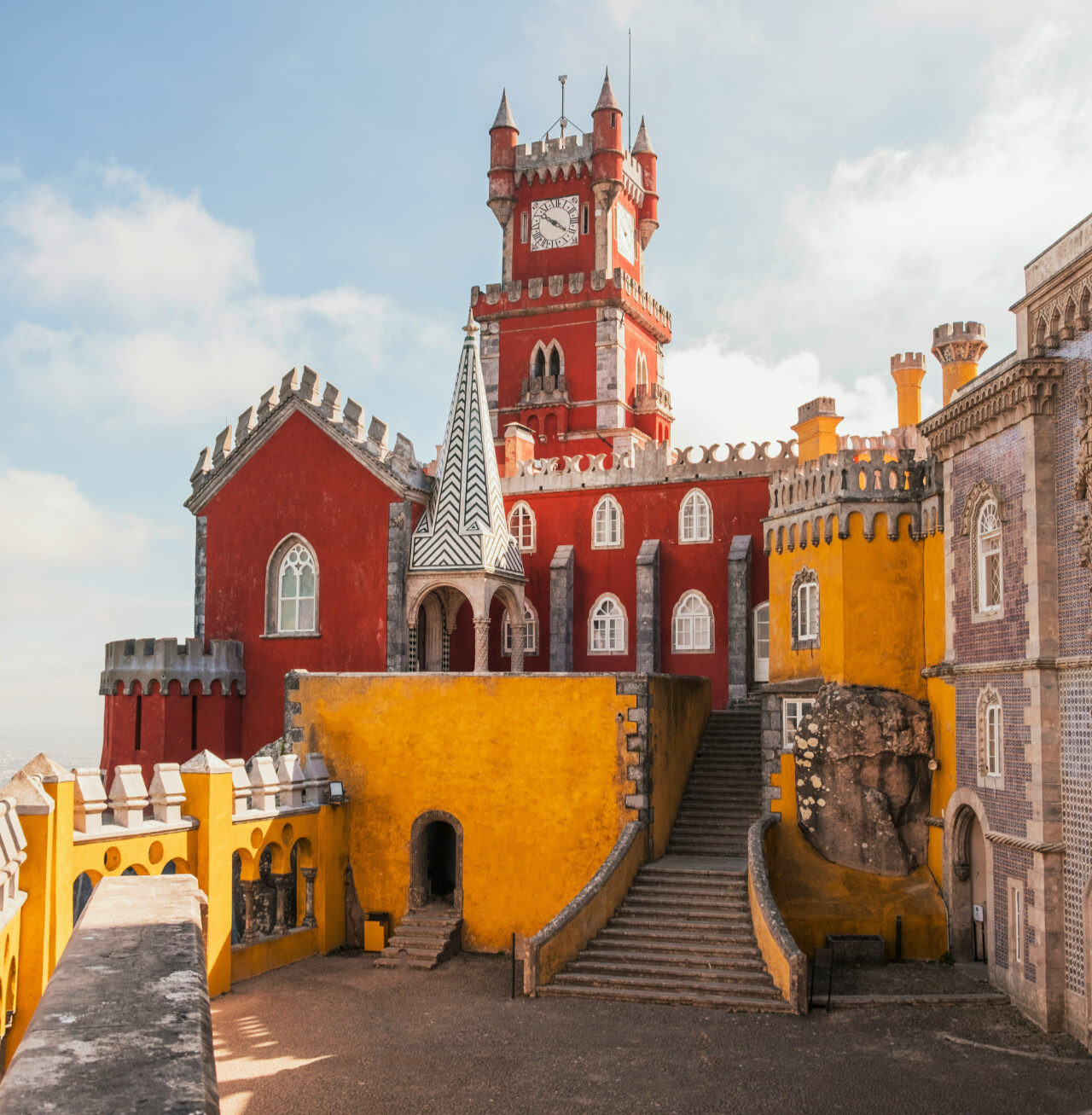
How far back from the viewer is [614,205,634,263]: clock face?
4409 centimetres

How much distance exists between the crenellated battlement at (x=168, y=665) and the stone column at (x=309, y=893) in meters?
8.20

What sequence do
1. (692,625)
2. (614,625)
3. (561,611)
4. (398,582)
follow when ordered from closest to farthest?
(398,582)
(692,625)
(561,611)
(614,625)

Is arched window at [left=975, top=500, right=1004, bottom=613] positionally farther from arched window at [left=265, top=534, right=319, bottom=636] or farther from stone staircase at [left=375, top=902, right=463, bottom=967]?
arched window at [left=265, top=534, right=319, bottom=636]

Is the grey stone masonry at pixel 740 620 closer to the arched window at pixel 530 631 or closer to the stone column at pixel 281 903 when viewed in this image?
the arched window at pixel 530 631

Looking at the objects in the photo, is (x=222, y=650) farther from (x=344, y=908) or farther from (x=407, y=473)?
(x=344, y=908)

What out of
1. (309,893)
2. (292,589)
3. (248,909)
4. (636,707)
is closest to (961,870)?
(636,707)

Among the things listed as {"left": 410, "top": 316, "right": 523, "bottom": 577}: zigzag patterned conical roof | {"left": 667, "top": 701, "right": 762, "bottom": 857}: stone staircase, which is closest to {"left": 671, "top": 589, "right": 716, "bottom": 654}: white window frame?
{"left": 667, "top": 701, "right": 762, "bottom": 857}: stone staircase

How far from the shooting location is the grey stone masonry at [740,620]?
27.9 m

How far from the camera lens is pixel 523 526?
3094cm

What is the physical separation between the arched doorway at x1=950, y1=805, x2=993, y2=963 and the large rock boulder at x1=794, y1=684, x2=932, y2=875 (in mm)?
1119

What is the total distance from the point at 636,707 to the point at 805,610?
14.7ft

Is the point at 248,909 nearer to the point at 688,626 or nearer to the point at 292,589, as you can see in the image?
the point at 292,589

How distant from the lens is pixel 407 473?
27.4 m

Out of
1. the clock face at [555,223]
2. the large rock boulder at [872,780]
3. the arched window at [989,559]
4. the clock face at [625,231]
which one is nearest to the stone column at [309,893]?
the large rock boulder at [872,780]
